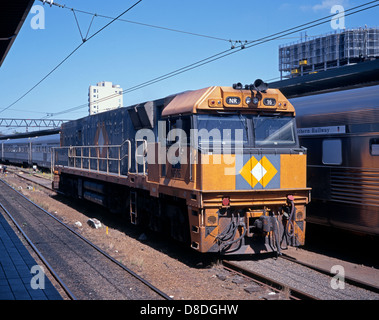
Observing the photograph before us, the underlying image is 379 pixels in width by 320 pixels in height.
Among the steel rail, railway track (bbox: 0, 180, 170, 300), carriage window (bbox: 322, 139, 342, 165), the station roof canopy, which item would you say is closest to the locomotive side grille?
carriage window (bbox: 322, 139, 342, 165)

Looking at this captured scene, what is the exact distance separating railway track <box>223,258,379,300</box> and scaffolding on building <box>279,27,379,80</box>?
74489 millimetres

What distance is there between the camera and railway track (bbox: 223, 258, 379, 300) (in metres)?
7.16

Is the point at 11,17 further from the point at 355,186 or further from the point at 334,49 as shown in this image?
the point at 334,49

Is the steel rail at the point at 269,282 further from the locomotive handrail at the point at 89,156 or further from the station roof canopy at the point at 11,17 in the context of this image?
the station roof canopy at the point at 11,17

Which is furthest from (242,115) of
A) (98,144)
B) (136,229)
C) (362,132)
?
(98,144)

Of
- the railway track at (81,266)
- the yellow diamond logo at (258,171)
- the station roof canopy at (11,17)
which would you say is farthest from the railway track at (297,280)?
the station roof canopy at (11,17)

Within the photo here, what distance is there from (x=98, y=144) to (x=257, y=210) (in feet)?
30.0

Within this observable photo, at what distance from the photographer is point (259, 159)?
28.7ft

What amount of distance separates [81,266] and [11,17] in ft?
17.3

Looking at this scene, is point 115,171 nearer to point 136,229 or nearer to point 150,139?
point 136,229

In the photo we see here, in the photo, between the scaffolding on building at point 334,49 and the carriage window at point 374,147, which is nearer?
the carriage window at point 374,147

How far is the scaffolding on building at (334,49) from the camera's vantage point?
83562 mm

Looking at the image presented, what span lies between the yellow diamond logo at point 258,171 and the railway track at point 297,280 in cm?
177

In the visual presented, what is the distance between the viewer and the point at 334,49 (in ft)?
289
